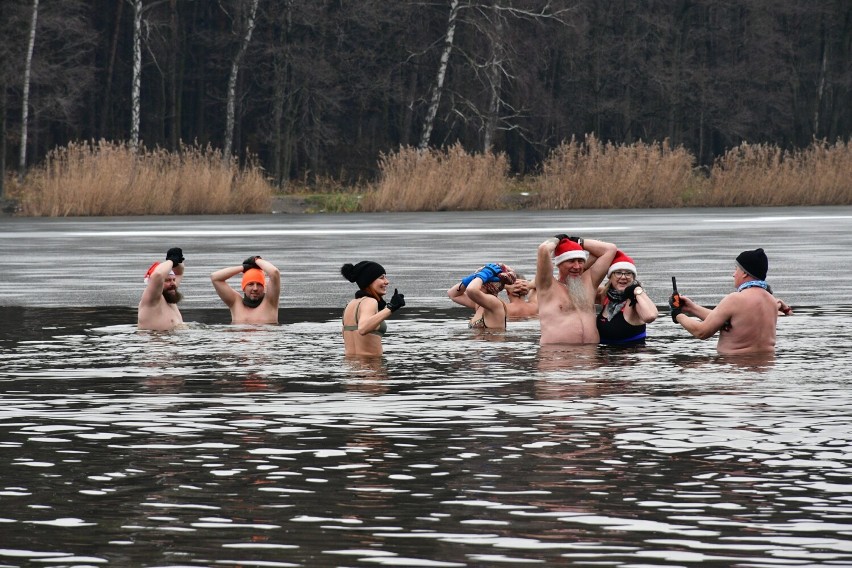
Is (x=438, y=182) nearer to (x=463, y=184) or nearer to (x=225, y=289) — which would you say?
(x=463, y=184)

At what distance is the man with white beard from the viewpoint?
43.5ft

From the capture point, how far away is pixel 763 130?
219ft

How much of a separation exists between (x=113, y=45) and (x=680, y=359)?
50211 millimetres

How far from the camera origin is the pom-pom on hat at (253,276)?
621 inches

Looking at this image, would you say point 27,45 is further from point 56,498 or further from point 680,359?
point 56,498

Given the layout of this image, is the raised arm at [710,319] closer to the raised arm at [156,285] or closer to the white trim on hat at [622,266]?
the white trim on hat at [622,266]

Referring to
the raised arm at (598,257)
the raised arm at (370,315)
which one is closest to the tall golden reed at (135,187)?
the raised arm at (598,257)

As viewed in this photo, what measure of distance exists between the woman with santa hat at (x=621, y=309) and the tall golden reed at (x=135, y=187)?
23009 mm

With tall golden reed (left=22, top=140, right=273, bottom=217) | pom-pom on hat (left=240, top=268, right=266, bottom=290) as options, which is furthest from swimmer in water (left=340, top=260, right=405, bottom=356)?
tall golden reed (left=22, top=140, right=273, bottom=217)

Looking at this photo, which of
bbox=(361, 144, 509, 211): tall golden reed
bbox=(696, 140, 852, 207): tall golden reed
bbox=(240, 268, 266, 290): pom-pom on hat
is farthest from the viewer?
bbox=(696, 140, 852, 207): tall golden reed

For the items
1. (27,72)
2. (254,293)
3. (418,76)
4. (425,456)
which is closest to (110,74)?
(418,76)

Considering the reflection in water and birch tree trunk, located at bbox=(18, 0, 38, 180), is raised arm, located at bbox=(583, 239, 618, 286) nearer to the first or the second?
the reflection in water

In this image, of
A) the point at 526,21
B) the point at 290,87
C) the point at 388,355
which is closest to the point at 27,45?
the point at 290,87

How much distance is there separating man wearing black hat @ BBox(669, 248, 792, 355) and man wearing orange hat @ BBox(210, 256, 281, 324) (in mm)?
4088
